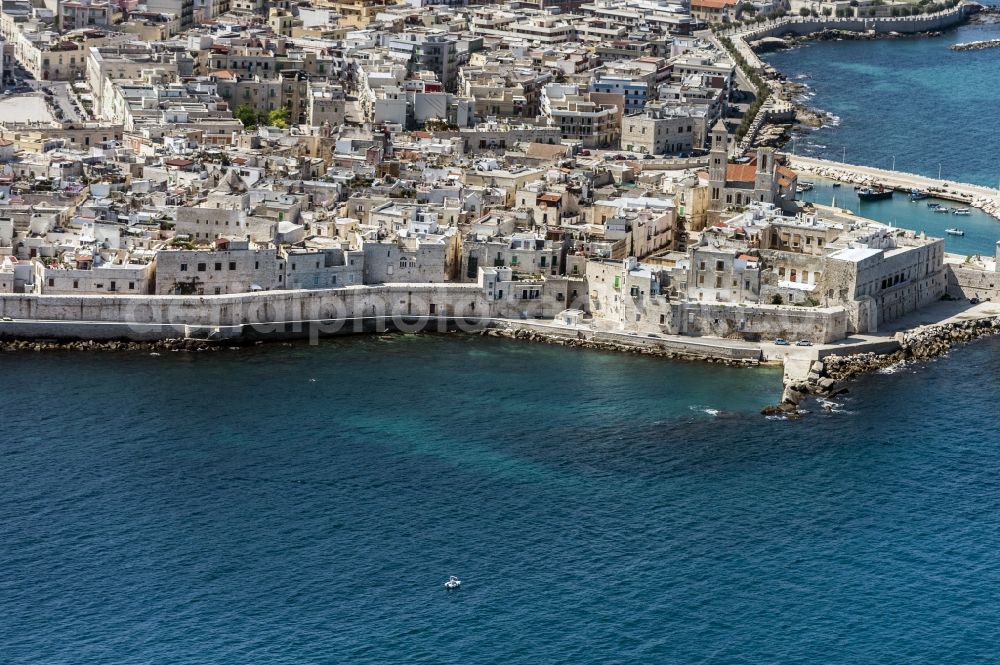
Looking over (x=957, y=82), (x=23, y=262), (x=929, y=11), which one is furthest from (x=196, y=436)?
(x=929, y=11)

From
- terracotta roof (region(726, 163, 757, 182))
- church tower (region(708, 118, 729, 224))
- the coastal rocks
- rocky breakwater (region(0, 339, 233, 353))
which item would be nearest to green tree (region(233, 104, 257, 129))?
church tower (region(708, 118, 729, 224))

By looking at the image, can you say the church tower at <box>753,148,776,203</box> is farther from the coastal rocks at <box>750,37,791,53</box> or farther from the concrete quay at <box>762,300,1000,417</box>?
the coastal rocks at <box>750,37,791,53</box>

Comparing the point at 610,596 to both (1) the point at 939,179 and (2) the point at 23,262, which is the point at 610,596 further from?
(1) the point at 939,179

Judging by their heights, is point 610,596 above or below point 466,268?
below

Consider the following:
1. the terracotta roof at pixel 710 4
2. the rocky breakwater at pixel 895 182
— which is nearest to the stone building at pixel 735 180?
the rocky breakwater at pixel 895 182

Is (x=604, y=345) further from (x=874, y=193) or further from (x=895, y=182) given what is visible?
(x=895, y=182)

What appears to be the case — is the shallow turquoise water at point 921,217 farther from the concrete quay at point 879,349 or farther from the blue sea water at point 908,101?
the concrete quay at point 879,349
